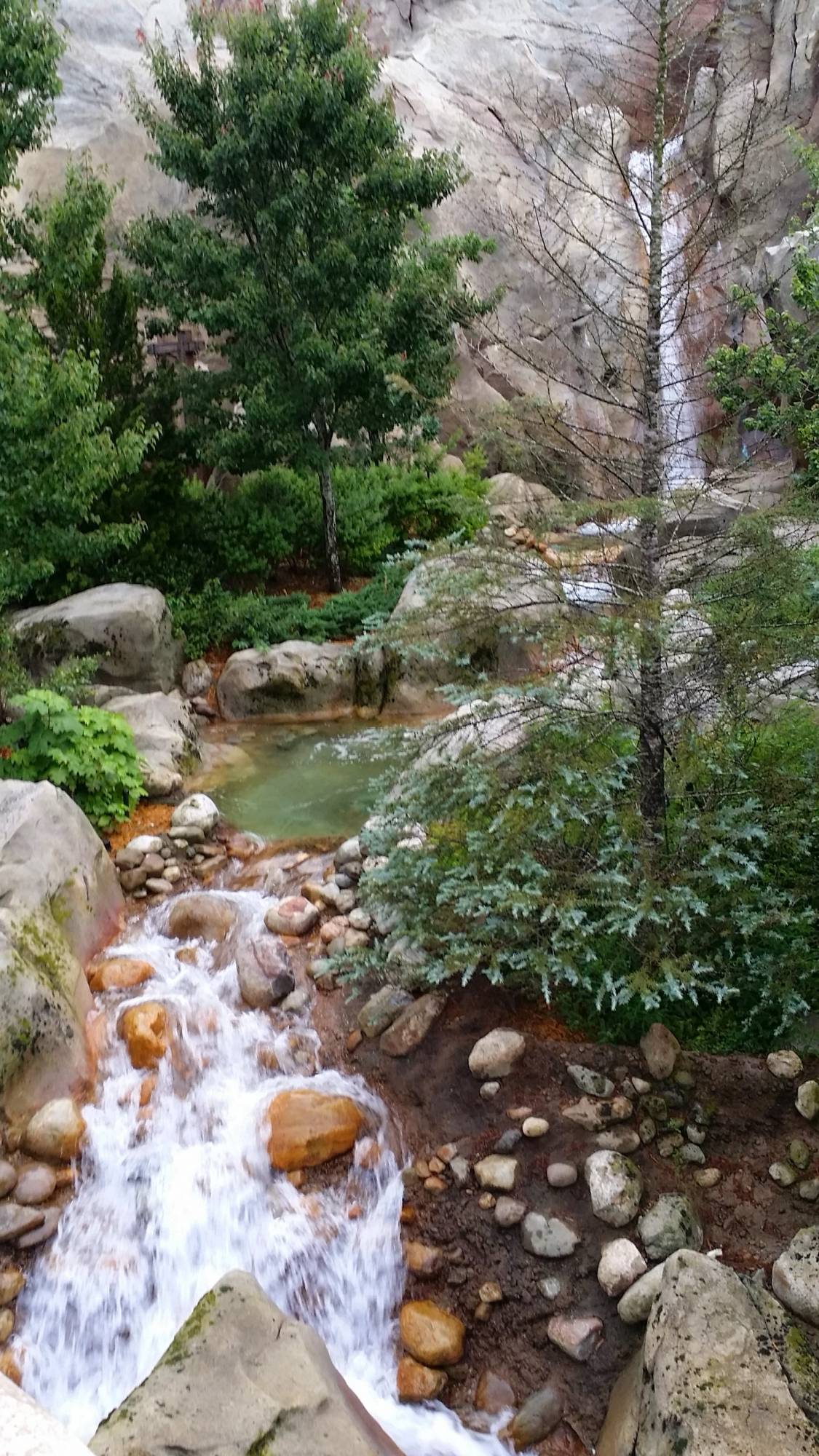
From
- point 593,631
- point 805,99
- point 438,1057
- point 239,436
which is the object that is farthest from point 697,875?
point 805,99

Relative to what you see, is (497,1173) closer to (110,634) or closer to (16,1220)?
(16,1220)

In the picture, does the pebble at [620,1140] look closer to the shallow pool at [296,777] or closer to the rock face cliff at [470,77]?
the shallow pool at [296,777]

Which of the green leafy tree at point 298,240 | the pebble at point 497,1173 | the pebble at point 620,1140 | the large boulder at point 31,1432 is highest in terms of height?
the green leafy tree at point 298,240

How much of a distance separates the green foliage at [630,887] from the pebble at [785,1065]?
0.15 meters

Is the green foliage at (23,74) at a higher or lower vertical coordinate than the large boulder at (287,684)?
higher

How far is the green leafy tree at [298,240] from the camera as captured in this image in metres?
9.38

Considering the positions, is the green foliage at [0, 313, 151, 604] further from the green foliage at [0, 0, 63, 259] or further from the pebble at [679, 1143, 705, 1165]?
the pebble at [679, 1143, 705, 1165]

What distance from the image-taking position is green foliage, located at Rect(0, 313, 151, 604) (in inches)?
259

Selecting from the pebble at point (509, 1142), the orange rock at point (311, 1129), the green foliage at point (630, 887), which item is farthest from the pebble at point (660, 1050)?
the orange rock at point (311, 1129)

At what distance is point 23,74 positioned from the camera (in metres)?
8.58

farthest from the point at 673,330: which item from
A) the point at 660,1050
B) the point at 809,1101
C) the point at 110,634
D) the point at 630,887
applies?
the point at 110,634

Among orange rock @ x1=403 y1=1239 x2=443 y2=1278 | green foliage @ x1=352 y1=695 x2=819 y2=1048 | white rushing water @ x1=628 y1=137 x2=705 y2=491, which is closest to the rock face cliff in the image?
white rushing water @ x1=628 y1=137 x2=705 y2=491

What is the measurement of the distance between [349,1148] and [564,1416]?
1.39 metres

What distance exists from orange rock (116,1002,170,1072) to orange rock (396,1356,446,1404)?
1.98m
